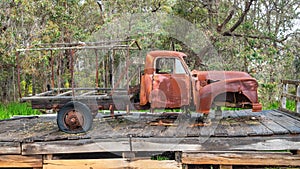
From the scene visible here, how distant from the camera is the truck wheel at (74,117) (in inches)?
230

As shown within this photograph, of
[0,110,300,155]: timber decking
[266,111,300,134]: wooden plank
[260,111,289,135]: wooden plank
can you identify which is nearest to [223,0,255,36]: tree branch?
[266,111,300,134]: wooden plank

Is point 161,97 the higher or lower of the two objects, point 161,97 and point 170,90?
the lower

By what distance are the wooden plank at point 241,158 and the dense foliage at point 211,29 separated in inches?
149

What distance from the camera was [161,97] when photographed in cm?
622

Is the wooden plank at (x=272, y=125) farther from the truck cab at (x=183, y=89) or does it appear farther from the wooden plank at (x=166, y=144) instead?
the truck cab at (x=183, y=89)

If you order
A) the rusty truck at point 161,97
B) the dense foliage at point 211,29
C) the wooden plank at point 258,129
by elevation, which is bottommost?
the wooden plank at point 258,129

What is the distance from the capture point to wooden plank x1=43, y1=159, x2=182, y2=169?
5.36 m

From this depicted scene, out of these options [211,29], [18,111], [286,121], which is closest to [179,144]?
[286,121]

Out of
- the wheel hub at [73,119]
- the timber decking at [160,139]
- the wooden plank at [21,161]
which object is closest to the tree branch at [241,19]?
the timber decking at [160,139]

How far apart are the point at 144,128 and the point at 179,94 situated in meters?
0.84

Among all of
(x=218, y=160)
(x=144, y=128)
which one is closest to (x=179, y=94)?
(x=144, y=128)

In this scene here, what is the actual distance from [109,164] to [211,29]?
5895 millimetres

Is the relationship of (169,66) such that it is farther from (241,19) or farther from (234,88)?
(241,19)

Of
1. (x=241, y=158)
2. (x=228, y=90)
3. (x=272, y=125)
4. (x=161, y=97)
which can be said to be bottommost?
(x=241, y=158)
